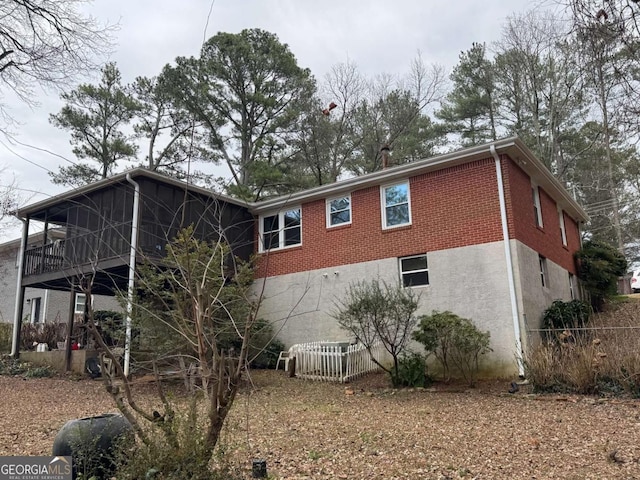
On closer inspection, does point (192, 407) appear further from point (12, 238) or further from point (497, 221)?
point (12, 238)

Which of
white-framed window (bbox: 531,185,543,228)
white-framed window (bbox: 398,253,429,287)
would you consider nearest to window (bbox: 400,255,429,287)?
white-framed window (bbox: 398,253,429,287)

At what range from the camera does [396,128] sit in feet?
83.6

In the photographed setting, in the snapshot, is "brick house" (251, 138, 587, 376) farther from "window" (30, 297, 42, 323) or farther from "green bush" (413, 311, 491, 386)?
"window" (30, 297, 42, 323)

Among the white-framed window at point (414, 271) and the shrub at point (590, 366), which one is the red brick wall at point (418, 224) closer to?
the white-framed window at point (414, 271)

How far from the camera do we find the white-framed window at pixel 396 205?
1322cm

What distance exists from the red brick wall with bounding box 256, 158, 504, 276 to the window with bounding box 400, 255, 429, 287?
228mm

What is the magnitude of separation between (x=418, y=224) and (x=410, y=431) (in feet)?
24.1

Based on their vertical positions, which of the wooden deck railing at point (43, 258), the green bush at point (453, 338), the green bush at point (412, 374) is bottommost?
the green bush at point (412, 374)

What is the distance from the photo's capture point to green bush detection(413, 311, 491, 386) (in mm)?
10438

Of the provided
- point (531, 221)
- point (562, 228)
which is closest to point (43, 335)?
point (531, 221)

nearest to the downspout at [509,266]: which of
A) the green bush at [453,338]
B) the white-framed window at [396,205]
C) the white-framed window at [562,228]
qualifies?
the green bush at [453,338]

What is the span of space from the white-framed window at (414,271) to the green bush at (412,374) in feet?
7.85

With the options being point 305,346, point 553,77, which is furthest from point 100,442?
point 553,77

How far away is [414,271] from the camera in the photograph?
12805 millimetres
